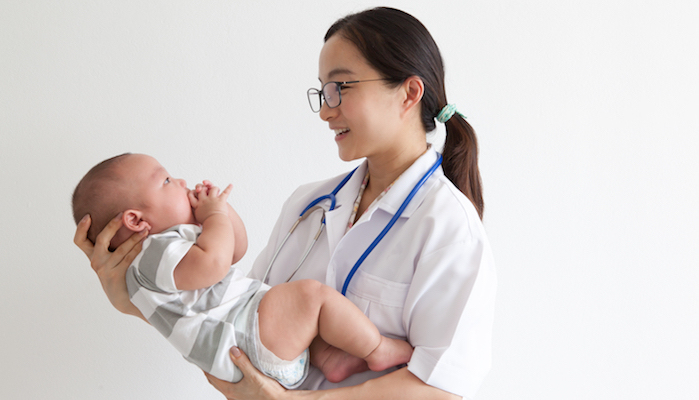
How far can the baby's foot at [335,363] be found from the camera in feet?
4.83

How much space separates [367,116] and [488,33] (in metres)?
1.13

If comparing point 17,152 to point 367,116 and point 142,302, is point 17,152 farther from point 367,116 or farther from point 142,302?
point 367,116

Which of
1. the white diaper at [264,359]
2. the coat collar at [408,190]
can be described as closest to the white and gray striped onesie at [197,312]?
the white diaper at [264,359]

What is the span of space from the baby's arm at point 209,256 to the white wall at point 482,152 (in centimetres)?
87

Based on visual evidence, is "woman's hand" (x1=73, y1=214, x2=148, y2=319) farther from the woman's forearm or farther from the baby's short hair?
the woman's forearm

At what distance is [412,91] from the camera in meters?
1.60

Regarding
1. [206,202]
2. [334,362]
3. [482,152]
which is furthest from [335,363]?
[482,152]

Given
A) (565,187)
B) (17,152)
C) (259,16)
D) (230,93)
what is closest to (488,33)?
(565,187)

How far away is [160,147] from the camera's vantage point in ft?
7.22

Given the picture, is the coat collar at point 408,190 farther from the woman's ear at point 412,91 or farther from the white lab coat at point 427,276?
the woman's ear at point 412,91

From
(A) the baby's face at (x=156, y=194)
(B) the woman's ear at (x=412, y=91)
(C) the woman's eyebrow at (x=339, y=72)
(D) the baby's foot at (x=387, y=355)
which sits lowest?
(D) the baby's foot at (x=387, y=355)

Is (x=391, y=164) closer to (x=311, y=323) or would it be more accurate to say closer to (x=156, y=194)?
(x=311, y=323)

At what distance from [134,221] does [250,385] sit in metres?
0.52

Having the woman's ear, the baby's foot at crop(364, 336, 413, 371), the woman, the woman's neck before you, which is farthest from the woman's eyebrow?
the baby's foot at crop(364, 336, 413, 371)
